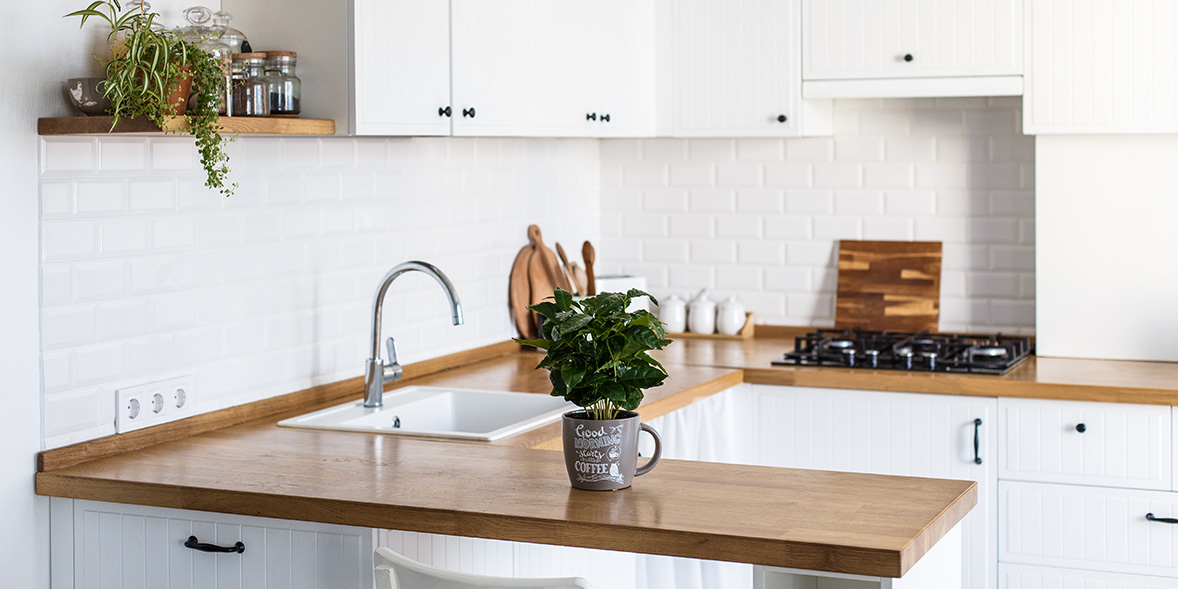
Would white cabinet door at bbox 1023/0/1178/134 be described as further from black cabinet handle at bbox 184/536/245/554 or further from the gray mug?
black cabinet handle at bbox 184/536/245/554

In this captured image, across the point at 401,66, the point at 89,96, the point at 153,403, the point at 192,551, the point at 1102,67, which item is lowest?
the point at 192,551

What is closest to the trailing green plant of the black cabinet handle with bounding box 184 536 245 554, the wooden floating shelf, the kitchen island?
the kitchen island

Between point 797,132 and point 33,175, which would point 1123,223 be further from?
point 33,175

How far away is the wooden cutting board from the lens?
4.20 m

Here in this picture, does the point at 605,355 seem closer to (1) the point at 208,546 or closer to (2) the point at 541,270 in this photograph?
(1) the point at 208,546

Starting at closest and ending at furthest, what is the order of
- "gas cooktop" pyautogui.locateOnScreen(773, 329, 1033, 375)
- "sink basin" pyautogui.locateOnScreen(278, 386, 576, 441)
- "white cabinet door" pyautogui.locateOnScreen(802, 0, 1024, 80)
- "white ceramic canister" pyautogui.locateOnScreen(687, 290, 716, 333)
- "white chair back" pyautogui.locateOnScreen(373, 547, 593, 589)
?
"white chair back" pyautogui.locateOnScreen(373, 547, 593, 589) → "sink basin" pyautogui.locateOnScreen(278, 386, 576, 441) → "gas cooktop" pyautogui.locateOnScreen(773, 329, 1033, 375) → "white cabinet door" pyautogui.locateOnScreen(802, 0, 1024, 80) → "white ceramic canister" pyautogui.locateOnScreen(687, 290, 716, 333)

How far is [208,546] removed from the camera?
2262 mm

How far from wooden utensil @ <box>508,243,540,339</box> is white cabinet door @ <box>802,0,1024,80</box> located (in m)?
1.10

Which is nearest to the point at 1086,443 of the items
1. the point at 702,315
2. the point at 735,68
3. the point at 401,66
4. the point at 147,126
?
the point at 702,315

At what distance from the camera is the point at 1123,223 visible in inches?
149

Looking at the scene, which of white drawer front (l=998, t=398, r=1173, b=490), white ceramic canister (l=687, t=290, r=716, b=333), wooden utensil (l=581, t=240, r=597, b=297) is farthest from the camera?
white ceramic canister (l=687, t=290, r=716, b=333)

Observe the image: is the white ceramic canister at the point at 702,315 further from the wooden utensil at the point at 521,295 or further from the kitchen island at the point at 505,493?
the kitchen island at the point at 505,493

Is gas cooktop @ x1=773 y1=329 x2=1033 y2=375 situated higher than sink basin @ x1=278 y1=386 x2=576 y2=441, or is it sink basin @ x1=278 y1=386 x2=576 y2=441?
gas cooktop @ x1=773 y1=329 x2=1033 y2=375

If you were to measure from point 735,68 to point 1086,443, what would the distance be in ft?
5.27
